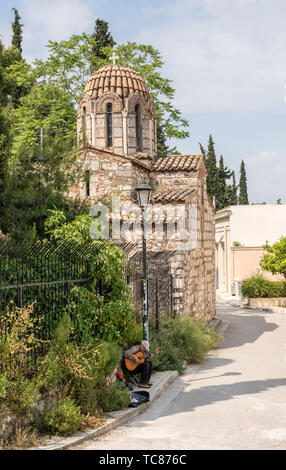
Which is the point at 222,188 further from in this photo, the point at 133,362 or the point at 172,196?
the point at 133,362

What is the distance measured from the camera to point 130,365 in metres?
10.0

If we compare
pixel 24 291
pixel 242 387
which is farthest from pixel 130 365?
pixel 24 291

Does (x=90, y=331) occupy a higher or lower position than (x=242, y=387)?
higher

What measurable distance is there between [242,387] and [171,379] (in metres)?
1.61

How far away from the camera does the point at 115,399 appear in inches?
336

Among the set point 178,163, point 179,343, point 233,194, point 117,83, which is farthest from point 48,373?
point 233,194

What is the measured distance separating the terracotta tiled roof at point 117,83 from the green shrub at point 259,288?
13654mm

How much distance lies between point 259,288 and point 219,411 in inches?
834

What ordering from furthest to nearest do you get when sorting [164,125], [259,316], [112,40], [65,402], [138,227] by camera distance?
[112,40] < [164,125] < [259,316] < [138,227] < [65,402]

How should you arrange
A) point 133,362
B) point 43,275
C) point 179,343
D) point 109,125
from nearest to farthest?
point 43,275 → point 133,362 → point 179,343 → point 109,125

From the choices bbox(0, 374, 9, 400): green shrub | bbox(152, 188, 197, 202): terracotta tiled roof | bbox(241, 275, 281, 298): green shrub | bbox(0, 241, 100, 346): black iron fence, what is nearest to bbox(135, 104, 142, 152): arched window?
bbox(152, 188, 197, 202): terracotta tiled roof

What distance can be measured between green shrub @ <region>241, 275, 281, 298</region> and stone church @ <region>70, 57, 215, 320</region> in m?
8.47

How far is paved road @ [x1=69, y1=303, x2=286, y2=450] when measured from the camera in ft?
23.0
